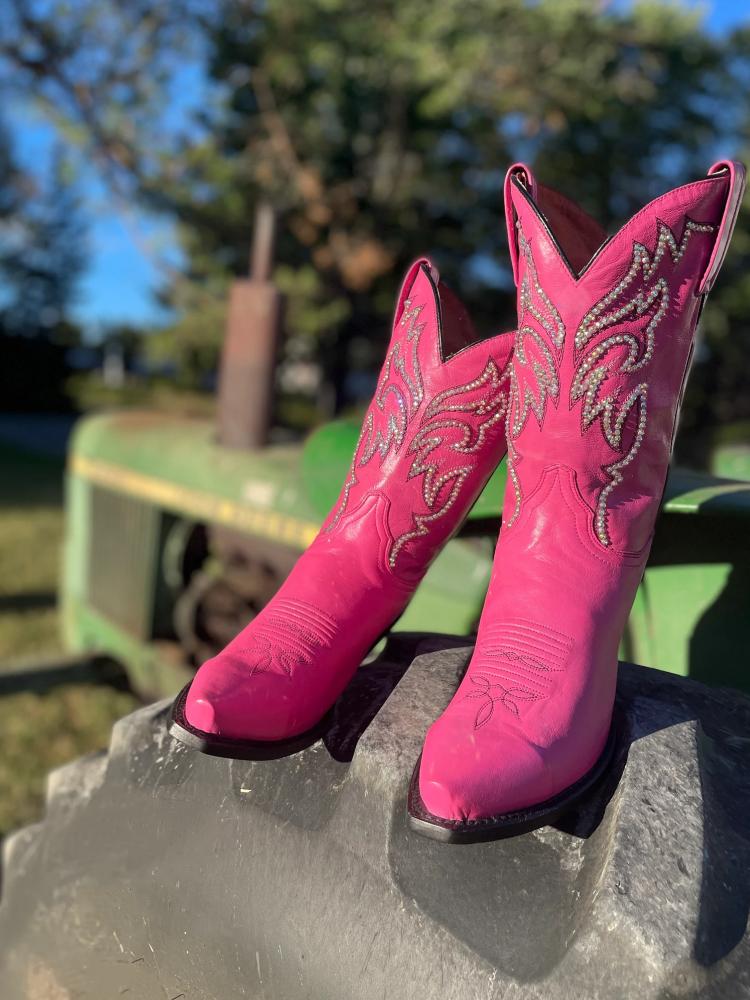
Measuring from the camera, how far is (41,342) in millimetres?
20750

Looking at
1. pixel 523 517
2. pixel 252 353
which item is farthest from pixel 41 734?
pixel 523 517

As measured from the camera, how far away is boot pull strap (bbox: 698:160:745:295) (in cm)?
86

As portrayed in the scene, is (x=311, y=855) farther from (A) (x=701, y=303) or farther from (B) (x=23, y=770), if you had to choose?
(B) (x=23, y=770)

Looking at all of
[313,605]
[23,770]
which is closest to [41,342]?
[23,770]

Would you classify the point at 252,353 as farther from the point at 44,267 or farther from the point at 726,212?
the point at 44,267

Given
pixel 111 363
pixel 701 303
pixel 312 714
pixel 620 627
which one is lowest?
pixel 111 363

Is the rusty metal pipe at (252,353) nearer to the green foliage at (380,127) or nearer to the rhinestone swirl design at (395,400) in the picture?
the rhinestone swirl design at (395,400)

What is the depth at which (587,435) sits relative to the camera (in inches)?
34.8

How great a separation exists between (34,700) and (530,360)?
305 centimetres

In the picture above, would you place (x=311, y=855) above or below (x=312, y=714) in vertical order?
below

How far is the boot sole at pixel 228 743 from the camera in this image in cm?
82

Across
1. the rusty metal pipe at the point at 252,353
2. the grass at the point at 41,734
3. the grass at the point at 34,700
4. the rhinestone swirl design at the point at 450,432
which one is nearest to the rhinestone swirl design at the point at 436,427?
the rhinestone swirl design at the point at 450,432

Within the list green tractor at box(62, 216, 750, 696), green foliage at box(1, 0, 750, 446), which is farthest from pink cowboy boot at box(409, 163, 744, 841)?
green foliage at box(1, 0, 750, 446)

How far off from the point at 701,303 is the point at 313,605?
1.74 ft
